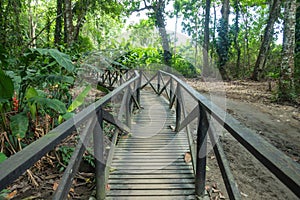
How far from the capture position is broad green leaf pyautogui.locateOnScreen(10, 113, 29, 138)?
86.1 inches

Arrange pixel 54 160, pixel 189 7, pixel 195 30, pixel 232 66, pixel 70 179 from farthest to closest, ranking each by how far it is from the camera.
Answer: pixel 195 30
pixel 189 7
pixel 232 66
pixel 54 160
pixel 70 179

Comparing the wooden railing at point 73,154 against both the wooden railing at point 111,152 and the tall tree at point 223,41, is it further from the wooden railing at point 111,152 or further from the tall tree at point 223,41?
the tall tree at point 223,41

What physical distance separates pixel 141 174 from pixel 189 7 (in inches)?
677

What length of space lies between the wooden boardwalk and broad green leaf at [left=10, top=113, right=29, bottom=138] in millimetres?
948

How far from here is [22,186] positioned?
252cm

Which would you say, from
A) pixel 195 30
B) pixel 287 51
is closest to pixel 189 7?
pixel 195 30

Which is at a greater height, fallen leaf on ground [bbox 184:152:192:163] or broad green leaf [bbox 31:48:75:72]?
broad green leaf [bbox 31:48:75:72]

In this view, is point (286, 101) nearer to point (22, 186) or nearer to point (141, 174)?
point (141, 174)

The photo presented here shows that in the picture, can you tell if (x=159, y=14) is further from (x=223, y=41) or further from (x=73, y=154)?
(x=73, y=154)

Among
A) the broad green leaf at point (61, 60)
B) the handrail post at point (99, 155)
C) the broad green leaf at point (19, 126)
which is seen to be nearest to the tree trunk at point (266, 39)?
the broad green leaf at point (61, 60)

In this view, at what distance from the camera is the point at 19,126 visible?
224 cm

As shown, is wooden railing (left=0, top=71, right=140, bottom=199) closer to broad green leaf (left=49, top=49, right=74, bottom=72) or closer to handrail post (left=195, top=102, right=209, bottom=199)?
broad green leaf (left=49, top=49, right=74, bottom=72)

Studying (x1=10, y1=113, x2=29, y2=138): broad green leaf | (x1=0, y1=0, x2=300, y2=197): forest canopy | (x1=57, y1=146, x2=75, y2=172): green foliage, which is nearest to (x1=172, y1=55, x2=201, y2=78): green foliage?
(x1=0, y1=0, x2=300, y2=197): forest canopy

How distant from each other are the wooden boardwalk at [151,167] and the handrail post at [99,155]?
11 centimetres
